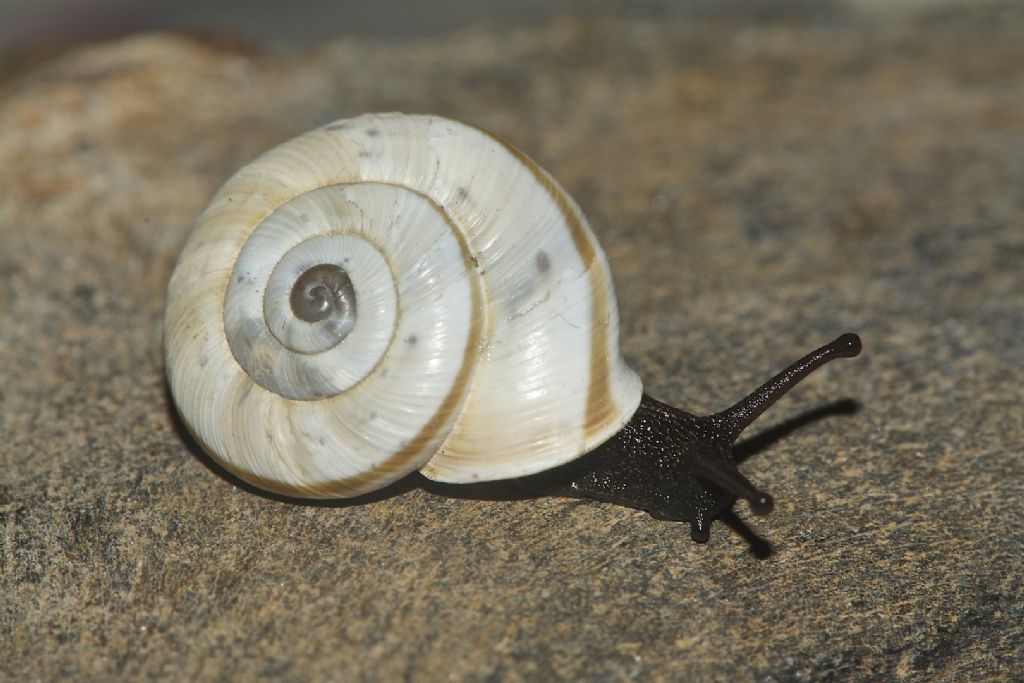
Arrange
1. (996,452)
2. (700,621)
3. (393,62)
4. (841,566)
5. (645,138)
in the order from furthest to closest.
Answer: (393,62)
(645,138)
(996,452)
(841,566)
(700,621)

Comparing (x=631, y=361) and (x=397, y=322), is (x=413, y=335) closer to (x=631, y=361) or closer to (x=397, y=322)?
(x=397, y=322)

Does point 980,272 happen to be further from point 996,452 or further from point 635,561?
point 635,561

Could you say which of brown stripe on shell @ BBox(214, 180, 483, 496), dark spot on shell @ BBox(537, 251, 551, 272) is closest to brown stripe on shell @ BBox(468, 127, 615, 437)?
dark spot on shell @ BBox(537, 251, 551, 272)

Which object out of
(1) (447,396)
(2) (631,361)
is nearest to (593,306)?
(1) (447,396)

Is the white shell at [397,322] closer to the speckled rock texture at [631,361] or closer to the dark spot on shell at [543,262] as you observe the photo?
the dark spot on shell at [543,262]

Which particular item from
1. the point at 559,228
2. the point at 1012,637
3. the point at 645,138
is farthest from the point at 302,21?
the point at 1012,637

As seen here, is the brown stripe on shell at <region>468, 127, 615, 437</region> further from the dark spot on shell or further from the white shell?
the dark spot on shell
